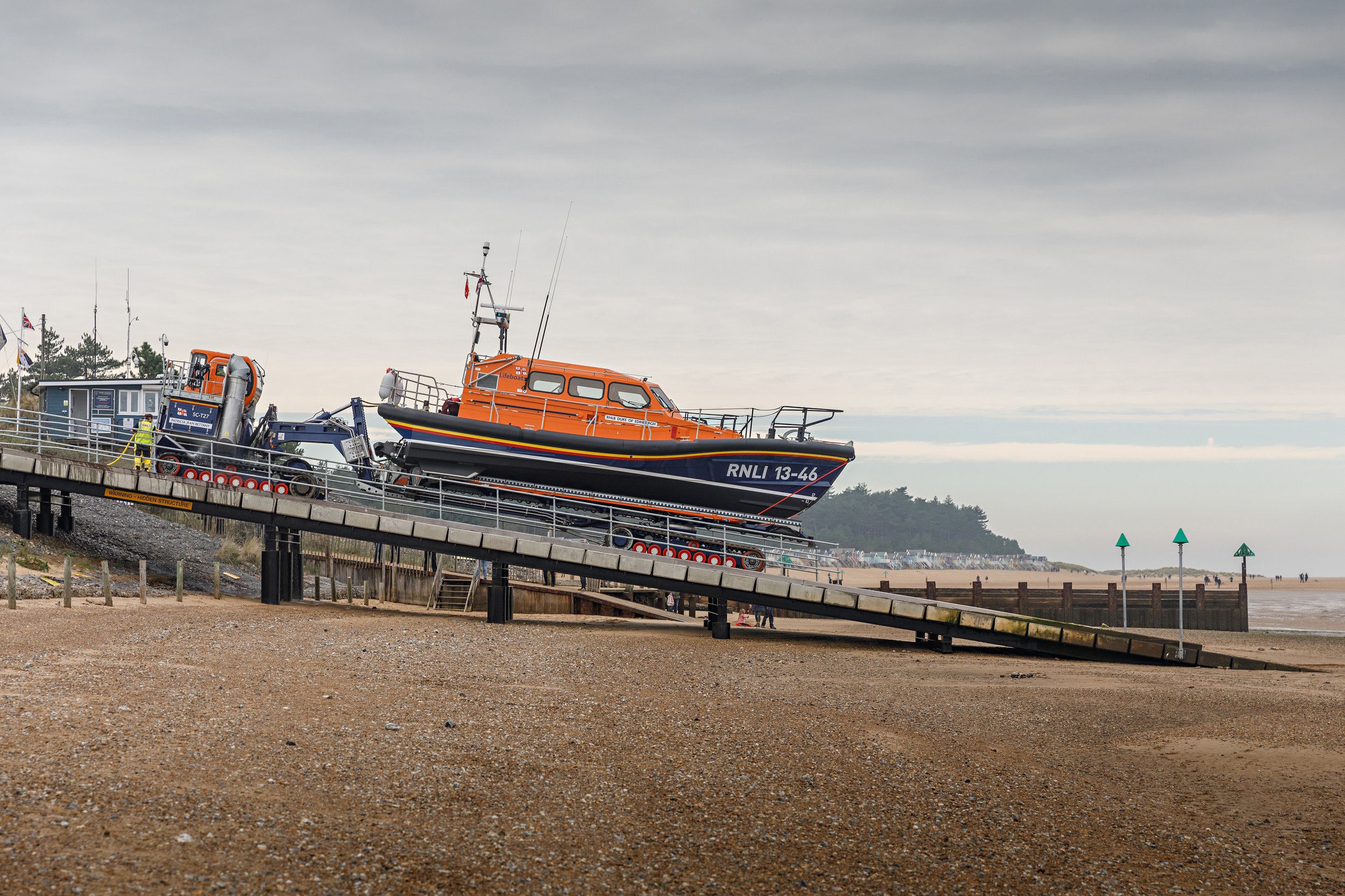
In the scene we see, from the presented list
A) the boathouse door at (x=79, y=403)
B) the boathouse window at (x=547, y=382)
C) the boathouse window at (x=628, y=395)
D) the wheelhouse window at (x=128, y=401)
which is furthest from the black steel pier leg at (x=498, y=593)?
the boathouse door at (x=79, y=403)

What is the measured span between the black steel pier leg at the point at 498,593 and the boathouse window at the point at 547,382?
3.68 meters

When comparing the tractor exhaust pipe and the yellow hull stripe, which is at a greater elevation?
the tractor exhaust pipe

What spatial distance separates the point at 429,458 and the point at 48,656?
924cm

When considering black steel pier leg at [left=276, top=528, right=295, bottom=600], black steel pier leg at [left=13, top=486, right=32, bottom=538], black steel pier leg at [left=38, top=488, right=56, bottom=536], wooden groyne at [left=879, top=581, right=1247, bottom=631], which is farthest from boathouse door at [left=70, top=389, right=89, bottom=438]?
wooden groyne at [left=879, top=581, right=1247, bottom=631]

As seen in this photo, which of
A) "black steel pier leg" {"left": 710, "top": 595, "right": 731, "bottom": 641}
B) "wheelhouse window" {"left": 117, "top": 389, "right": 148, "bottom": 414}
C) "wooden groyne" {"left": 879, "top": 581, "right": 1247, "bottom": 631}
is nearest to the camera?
"black steel pier leg" {"left": 710, "top": 595, "right": 731, "bottom": 641}

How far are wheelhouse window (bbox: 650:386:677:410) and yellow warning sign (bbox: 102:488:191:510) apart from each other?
9.94m

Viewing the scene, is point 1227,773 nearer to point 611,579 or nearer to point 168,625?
point 611,579

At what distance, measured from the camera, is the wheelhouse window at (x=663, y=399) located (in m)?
21.0

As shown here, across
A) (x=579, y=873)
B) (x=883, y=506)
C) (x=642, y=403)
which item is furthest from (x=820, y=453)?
Result: (x=883, y=506)

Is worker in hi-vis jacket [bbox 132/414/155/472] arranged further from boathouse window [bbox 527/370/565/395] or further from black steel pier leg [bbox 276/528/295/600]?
boathouse window [bbox 527/370/565/395]

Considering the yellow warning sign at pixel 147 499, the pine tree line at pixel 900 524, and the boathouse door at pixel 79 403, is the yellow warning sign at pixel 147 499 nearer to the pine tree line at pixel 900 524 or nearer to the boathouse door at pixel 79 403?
the boathouse door at pixel 79 403

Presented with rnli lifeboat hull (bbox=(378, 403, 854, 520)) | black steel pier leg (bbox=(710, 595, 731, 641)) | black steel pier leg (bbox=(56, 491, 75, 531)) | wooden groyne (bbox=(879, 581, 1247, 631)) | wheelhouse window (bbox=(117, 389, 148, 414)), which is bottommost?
wooden groyne (bbox=(879, 581, 1247, 631))

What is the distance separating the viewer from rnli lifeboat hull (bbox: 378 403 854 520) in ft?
65.5

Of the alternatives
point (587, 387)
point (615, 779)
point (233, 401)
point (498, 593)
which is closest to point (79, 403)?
point (233, 401)
